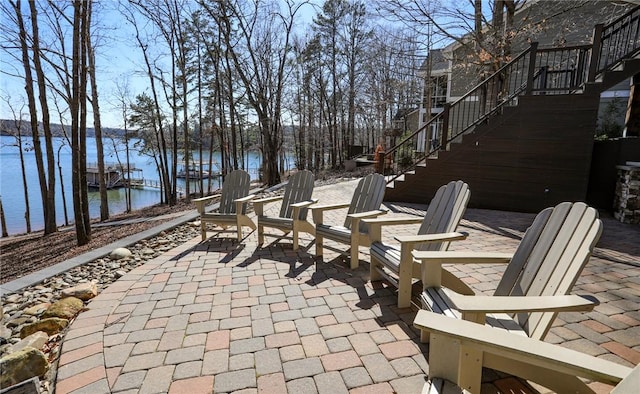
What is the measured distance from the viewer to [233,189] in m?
4.54

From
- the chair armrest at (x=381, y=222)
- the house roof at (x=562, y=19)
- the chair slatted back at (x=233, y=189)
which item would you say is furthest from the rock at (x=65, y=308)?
the house roof at (x=562, y=19)

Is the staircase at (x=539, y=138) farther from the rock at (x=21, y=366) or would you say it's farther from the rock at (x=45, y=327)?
the rock at (x=21, y=366)

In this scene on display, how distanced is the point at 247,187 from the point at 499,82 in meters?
6.29

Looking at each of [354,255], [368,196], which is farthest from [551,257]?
[368,196]

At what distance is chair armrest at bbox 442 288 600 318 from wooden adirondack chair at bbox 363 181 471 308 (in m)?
0.84

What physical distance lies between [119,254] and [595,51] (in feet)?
24.1

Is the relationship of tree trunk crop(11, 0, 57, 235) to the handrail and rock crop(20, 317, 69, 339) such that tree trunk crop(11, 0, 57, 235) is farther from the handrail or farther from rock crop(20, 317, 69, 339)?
the handrail

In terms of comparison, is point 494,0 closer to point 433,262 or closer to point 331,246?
point 331,246

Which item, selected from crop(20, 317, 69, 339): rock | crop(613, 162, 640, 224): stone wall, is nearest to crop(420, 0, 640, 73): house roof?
crop(613, 162, 640, 224): stone wall

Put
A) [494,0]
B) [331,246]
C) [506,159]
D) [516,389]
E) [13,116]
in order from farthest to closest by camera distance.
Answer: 1. [13,116]
2. [494,0]
3. [506,159]
4. [331,246]
5. [516,389]

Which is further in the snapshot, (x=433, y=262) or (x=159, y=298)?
(x=159, y=298)

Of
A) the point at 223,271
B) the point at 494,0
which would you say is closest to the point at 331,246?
the point at 223,271

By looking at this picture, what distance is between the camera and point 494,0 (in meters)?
7.08

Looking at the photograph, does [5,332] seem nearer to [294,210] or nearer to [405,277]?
→ [294,210]
